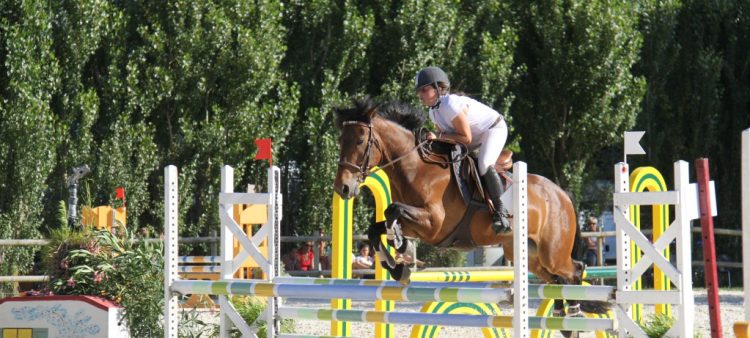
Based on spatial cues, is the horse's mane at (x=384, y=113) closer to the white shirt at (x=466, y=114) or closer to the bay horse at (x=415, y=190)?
the bay horse at (x=415, y=190)

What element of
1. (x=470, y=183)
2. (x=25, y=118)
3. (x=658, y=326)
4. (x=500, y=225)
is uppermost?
(x=25, y=118)

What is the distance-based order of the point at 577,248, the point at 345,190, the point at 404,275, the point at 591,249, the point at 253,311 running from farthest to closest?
the point at 591,249
the point at 577,248
the point at 253,311
the point at 345,190
the point at 404,275

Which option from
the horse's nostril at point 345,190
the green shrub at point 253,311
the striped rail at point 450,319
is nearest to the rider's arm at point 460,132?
the horse's nostril at point 345,190

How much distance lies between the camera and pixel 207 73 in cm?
1700

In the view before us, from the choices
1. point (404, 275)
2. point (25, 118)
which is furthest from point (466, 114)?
point (25, 118)

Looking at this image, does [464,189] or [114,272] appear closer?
[464,189]

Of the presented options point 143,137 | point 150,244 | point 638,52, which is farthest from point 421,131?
point 638,52

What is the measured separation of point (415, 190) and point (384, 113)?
639mm

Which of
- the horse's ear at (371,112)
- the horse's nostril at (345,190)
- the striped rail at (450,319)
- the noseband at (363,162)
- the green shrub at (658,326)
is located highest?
the horse's ear at (371,112)

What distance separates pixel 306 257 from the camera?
15.6m

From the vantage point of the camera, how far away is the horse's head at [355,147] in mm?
5809

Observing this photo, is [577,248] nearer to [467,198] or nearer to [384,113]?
[467,198]

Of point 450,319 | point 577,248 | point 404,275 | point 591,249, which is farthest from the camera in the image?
point 591,249

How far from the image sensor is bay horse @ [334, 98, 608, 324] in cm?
591
